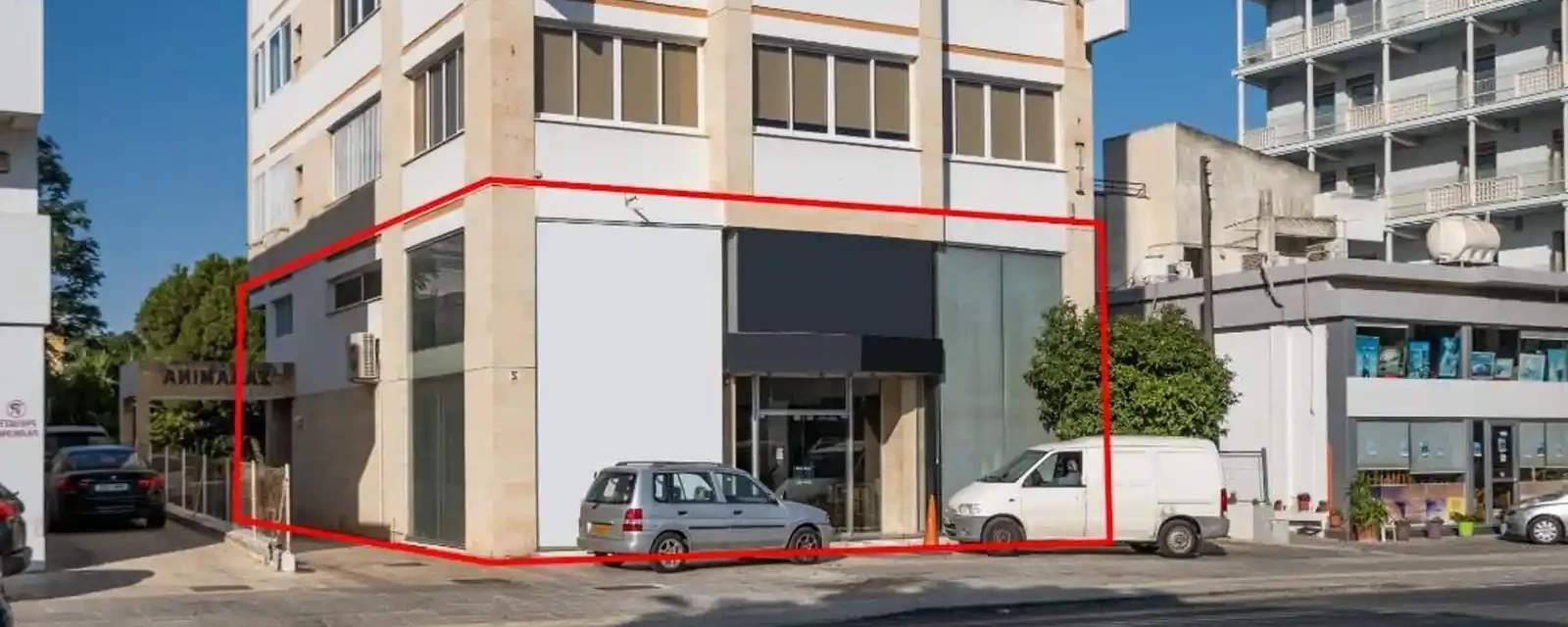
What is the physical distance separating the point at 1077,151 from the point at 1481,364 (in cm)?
1014

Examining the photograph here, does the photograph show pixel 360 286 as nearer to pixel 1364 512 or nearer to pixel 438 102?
pixel 438 102

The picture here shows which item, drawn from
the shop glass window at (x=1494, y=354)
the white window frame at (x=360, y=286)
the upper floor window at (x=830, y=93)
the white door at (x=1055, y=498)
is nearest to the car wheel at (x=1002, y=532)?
the white door at (x=1055, y=498)

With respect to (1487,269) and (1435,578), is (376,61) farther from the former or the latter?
(1487,269)

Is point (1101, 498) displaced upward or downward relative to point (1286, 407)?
downward

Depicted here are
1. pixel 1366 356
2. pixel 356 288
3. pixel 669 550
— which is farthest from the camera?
pixel 1366 356

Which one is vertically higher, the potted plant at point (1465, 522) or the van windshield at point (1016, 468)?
→ the van windshield at point (1016, 468)

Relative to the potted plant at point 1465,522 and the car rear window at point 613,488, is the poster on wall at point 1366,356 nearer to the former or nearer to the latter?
the potted plant at point 1465,522

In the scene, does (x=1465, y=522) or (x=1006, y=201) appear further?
(x=1465, y=522)

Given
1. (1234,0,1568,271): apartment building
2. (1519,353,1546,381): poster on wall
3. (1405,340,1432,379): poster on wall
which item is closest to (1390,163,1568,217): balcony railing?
(1234,0,1568,271): apartment building

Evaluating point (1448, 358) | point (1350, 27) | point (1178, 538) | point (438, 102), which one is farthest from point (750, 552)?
point (1350, 27)

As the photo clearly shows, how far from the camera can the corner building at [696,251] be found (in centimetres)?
2616

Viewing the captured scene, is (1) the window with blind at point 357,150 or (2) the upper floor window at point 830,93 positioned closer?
(2) the upper floor window at point 830,93

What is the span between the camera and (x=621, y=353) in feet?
87.6

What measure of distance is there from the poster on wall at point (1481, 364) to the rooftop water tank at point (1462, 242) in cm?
186
